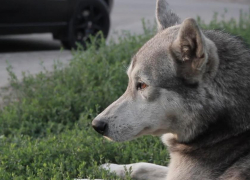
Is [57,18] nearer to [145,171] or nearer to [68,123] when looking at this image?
[68,123]

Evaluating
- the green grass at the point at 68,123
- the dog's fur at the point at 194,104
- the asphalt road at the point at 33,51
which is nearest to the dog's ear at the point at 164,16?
the dog's fur at the point at 194,104

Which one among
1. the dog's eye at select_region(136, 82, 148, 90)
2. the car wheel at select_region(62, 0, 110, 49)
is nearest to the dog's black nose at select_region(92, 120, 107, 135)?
the dog's eye at select_region(136, 82, 148, 90)

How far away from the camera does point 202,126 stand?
12.3ft

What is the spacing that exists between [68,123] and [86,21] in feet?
16.0

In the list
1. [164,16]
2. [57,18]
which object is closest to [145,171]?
[164,16]

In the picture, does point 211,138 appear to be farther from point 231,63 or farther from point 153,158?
point 153,158

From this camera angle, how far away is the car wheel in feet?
33.2

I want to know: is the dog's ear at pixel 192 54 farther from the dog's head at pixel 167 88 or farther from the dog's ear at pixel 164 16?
the dog's ear at pixel 164 16

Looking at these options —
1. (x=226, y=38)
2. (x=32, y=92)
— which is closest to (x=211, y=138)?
(x=226, y=38)

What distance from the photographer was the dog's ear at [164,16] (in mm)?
4590

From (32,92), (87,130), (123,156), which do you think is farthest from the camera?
(32,92)

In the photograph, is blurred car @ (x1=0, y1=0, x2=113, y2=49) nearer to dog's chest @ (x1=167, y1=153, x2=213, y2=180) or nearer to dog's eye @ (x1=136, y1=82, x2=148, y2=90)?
dog's eye @ (x1=136, y1=82, x2=148, y2=90)

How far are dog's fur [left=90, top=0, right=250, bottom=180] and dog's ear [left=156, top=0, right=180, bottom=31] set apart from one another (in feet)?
1.68

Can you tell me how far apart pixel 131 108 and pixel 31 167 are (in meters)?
1.24
